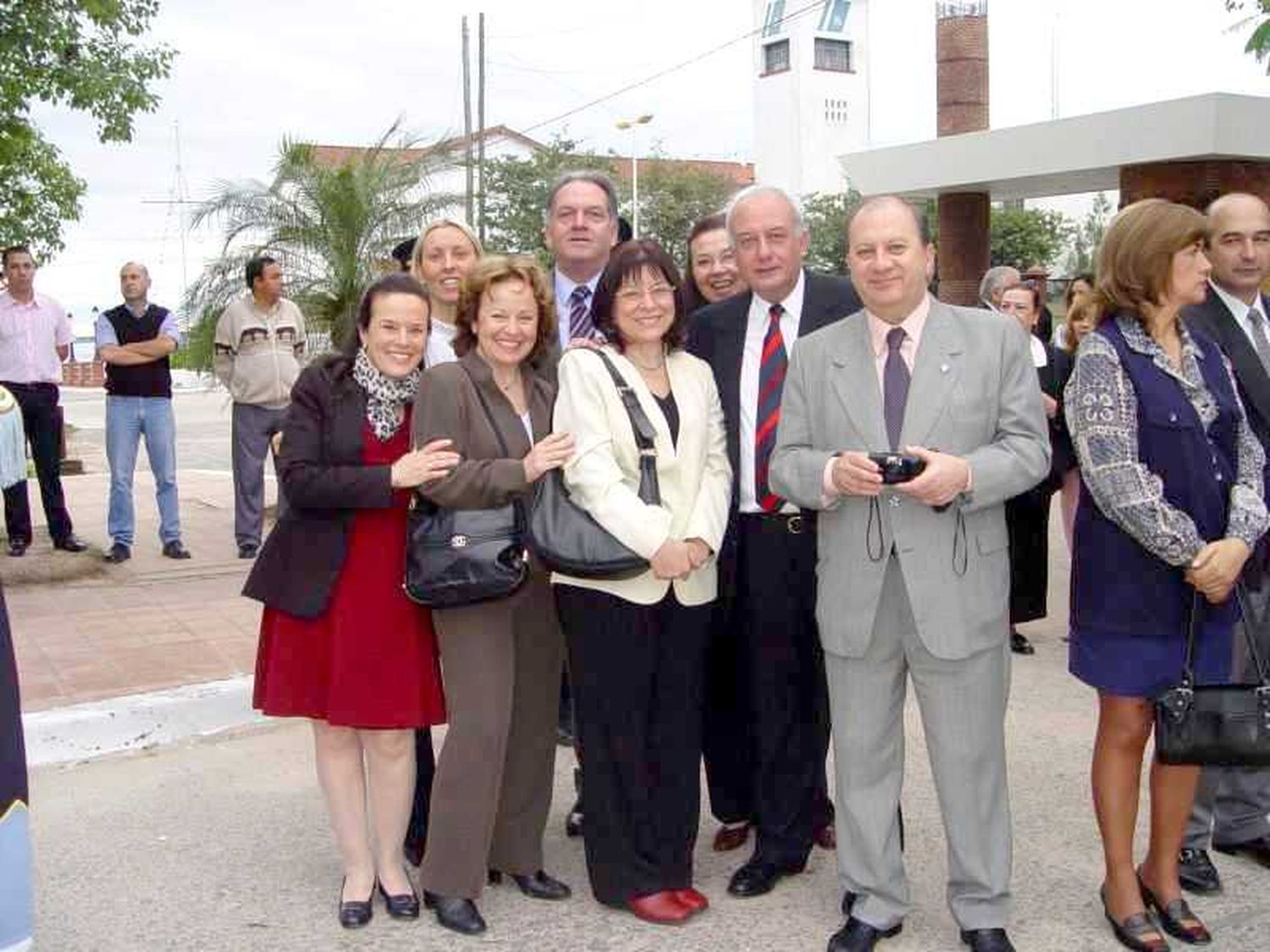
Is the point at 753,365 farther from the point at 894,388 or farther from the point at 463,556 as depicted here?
the point at 463,556

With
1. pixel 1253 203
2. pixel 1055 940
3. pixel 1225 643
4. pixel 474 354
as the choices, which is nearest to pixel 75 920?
pixel 474 354

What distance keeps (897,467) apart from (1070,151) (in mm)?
14856

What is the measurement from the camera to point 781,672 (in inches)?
163

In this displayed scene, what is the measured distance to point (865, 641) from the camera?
3689 mm

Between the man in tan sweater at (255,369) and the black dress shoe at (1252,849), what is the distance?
268 inches

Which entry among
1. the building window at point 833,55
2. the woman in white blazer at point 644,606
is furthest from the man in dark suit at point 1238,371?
the building window at point 833,55

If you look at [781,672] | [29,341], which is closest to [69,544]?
[29,341]

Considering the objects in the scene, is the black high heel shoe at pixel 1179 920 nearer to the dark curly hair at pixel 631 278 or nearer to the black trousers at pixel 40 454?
the dark curly hair at pixel 631 278

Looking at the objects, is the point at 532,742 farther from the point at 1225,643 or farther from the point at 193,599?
the point at 193,599

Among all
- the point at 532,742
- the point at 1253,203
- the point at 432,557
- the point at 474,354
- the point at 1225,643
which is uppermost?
the point at 1253,203

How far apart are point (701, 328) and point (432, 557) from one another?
1185 mm

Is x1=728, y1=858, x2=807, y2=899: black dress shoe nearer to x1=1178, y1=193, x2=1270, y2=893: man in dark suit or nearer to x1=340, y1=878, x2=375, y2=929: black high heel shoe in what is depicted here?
x1=340, y1=878, x2=375, y2=929: black high heel shoe

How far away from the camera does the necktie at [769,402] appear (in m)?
4.12

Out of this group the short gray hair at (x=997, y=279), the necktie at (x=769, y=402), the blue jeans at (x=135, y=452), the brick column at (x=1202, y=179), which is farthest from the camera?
the brick column at (x=1202, y=179)
